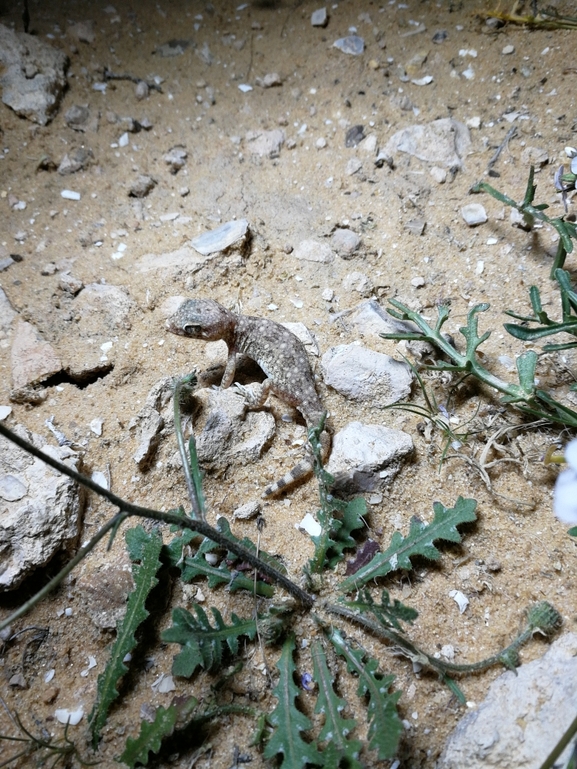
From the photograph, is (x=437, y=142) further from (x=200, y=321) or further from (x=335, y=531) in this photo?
(x=335, y=531)

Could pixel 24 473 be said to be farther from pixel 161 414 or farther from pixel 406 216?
pixel 406 216

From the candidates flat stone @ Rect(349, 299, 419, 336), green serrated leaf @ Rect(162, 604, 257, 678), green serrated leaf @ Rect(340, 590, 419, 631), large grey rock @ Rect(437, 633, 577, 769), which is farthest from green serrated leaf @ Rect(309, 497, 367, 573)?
flat stone @ Rect(349, 299, 419, 336)

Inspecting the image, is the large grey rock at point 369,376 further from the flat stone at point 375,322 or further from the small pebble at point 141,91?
the small pebble at point 141,91

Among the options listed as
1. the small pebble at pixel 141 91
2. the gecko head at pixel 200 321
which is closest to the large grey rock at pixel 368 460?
the gecko head at pixel 200 321

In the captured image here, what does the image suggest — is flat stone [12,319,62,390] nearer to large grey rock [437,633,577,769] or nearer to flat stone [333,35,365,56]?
large grey rock [437,633,577,769]

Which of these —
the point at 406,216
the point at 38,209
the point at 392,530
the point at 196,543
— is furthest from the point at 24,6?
the point at 392,530

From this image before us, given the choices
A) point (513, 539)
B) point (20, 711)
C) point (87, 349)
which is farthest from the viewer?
point (87, 349)
